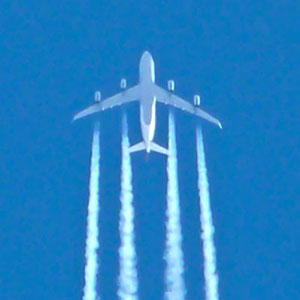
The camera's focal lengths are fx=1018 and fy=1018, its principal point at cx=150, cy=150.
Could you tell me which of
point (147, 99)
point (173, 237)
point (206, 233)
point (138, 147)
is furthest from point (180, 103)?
point (173, 237)

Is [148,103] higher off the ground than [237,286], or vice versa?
[148,103]

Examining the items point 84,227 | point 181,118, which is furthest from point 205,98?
point 84,227

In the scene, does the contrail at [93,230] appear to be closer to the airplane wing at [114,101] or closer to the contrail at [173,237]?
the airplane wing at [114,101]

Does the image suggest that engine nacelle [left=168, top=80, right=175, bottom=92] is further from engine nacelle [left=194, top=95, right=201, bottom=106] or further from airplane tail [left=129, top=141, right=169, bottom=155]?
airplane tail [left=129, top=141, right=169, bottom=155]

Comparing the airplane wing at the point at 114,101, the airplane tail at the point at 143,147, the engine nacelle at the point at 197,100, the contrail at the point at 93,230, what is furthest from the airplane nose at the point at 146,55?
the airplane tail at the point at 143,147

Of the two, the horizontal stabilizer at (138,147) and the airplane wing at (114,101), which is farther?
the airplane wing at (114,101)

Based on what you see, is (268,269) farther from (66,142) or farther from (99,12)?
(99,12)

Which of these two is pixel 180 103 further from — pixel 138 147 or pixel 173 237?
pixel 173 237
